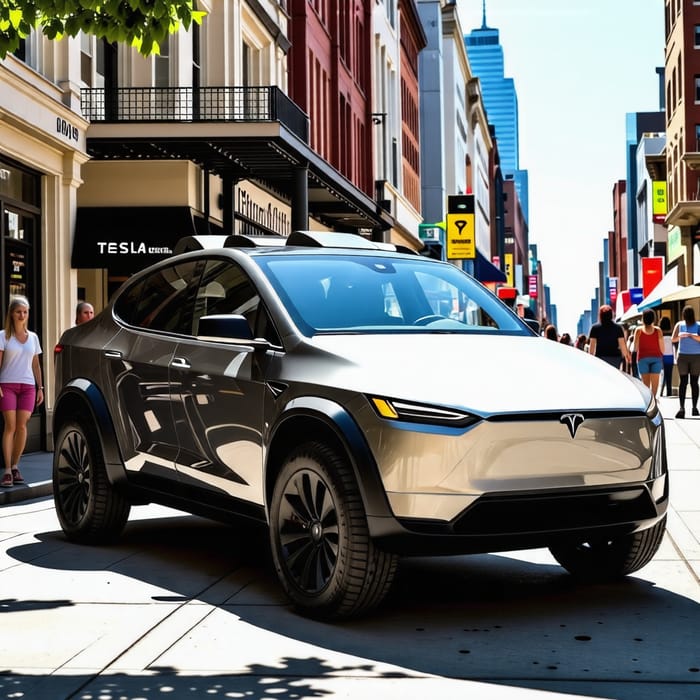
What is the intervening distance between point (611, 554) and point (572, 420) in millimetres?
1309

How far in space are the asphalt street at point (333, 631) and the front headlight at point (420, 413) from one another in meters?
0.92

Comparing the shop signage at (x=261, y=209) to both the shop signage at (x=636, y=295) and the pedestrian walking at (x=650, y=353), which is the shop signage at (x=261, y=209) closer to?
the pedestrian walking at (x=650, y=353)

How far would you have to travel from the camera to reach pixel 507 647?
5.24 m

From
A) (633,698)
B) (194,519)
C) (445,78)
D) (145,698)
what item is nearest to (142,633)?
(145,698)

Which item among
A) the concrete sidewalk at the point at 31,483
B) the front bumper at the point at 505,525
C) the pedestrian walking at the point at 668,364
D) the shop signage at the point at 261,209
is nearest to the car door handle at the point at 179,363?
the front bumper at the point at 505,525

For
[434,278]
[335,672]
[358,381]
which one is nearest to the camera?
[335,672]

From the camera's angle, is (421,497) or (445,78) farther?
(445,78)

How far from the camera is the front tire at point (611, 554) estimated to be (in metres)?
6.25

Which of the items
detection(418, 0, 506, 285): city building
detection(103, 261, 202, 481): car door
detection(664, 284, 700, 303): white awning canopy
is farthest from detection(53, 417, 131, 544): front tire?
detection(418, 0, 506, 285): city building

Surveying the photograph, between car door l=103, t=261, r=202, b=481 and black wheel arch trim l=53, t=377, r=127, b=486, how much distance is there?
0.24ft

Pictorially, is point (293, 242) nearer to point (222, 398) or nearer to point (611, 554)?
point (222, 398)

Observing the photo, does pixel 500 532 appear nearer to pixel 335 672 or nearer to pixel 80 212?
pixel 335 672

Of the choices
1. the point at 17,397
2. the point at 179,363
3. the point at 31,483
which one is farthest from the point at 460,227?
the point at 179,363

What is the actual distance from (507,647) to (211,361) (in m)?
2.33
